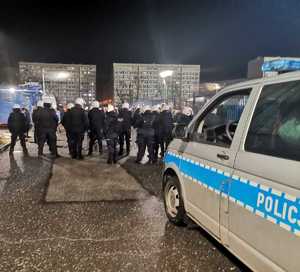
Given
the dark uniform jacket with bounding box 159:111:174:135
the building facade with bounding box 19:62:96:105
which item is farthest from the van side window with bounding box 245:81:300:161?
the building facade with bounding box 19:62:96:105

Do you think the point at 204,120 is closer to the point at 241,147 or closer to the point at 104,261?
the point at 241,147

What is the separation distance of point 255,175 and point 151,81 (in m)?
69.9

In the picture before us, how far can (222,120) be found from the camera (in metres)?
3.68

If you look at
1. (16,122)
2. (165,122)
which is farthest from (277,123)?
(16,122)

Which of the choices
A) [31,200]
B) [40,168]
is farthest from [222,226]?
[40,168]

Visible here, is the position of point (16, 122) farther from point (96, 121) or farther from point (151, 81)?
point (151, 81)

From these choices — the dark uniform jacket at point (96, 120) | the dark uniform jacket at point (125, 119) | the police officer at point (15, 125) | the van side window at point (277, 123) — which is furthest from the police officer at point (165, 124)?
the van side window at point (277, 123)

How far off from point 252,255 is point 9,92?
66.1 feet

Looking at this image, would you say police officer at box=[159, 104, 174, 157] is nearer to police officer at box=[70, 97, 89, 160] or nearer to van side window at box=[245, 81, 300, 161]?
police officer at box=[70, 97, 89, 160]

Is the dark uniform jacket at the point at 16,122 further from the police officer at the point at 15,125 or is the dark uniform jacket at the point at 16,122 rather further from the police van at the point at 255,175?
the police van at the point at 255,175

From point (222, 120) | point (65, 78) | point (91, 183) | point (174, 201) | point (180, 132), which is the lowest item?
point (91, 183)

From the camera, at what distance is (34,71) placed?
71938 mm

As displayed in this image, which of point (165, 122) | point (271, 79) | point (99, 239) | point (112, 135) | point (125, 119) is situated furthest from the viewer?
point (125, 119)

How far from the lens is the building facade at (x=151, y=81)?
66.1 meters
